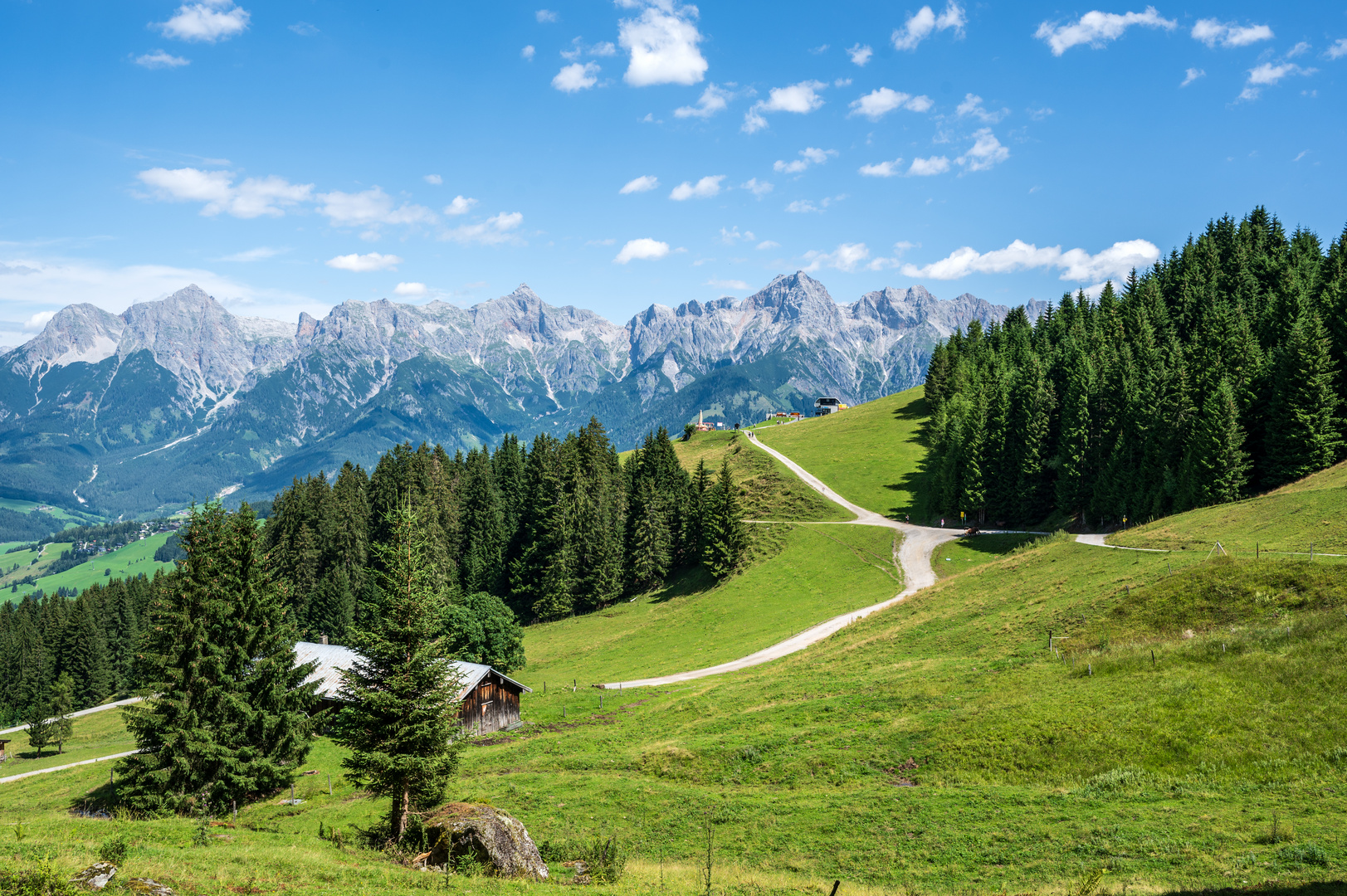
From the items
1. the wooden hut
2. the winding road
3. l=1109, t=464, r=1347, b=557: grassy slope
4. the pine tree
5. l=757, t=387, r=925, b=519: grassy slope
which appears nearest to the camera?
the pine tree

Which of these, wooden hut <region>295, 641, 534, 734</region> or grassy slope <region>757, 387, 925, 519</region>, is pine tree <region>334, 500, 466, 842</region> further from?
grassy slope <region>757, 387, 925, 519</region>

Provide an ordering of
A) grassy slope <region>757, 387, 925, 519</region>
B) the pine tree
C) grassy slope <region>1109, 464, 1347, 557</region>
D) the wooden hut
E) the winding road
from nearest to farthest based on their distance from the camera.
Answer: the pine tree → grassy slope <region>1109, 464, 1347, 557</region> → the wooden hut → the winding road → grassy slope <region>757, 387, 925, 519</region>

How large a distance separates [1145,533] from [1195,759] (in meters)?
39.1

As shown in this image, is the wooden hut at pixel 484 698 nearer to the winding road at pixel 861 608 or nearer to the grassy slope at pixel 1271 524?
the winding road at pixel 861 608

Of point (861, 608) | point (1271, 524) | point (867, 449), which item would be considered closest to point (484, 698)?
point (861, 608)

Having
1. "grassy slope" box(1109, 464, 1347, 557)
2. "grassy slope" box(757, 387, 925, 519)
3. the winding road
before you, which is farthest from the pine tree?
"grassy slope" box(757, 387, 925, 519)

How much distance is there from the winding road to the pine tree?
3189cm

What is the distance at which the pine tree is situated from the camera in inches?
932

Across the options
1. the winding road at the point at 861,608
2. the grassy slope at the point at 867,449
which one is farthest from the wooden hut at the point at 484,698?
the grassy slope at the point at 867,449

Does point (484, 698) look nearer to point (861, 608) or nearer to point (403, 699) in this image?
point (403, 699)

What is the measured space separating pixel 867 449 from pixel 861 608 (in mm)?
66922

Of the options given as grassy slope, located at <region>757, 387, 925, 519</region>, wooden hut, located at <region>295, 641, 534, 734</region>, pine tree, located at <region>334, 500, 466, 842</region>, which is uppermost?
grassy slope, located at <region>757, 387, 925, 519</region>

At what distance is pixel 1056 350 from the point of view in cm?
Answer: 11006

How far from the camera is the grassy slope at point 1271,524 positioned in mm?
43281
